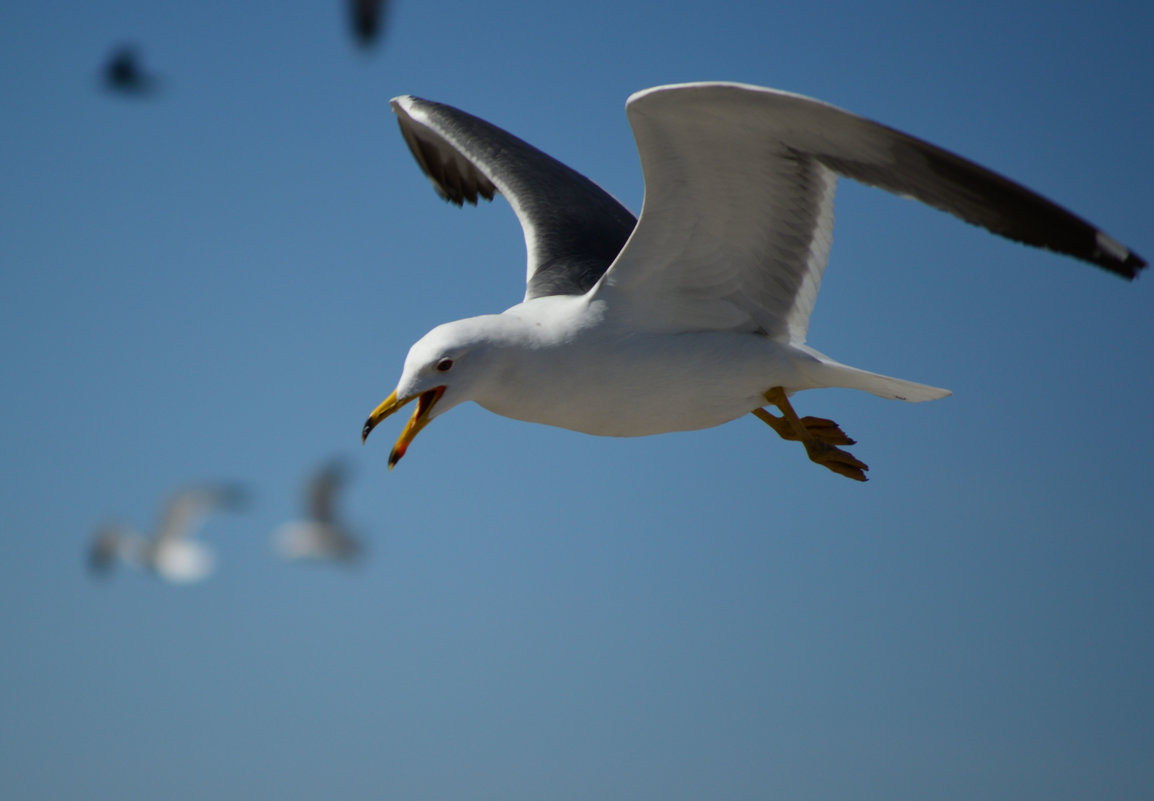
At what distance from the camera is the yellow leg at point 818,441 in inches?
211

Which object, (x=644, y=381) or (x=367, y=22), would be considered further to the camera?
(x=367, y=22)

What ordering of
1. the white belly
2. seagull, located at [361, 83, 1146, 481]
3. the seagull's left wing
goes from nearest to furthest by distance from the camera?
the seagull's left wing → seagull, located at [361, 83, 1146, 481] → the white belly

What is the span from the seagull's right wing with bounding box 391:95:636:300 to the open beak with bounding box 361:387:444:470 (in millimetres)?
942

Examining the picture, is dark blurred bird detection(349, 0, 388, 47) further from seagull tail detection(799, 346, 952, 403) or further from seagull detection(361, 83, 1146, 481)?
seagull tail detection(799, 346, 952, 403)

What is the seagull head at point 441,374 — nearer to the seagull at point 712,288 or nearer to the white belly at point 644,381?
the seagull at point 712,288

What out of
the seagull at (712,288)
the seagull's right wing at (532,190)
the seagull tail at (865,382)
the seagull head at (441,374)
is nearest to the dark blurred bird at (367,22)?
the seagull's right wing at (532,190)

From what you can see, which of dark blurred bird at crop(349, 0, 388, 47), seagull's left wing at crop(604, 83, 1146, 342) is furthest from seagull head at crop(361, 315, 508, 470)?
dark blurred bird at crop(349, 0, 388, 47)

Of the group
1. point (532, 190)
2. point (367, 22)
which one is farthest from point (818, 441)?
point (367, 22)

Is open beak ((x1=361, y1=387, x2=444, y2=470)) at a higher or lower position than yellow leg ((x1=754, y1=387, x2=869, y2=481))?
lower

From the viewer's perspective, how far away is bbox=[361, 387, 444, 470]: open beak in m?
4.45

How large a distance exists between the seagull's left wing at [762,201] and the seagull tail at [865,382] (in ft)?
0.51

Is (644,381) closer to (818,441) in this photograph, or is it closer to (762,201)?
(762,201)

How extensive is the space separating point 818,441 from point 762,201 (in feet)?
4.05

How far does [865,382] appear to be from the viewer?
5.19m
